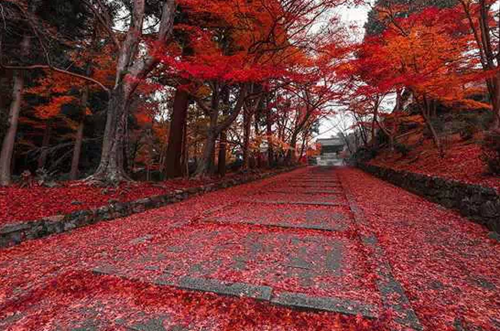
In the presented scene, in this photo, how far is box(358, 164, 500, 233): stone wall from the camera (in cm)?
368

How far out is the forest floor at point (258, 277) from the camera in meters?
1.76

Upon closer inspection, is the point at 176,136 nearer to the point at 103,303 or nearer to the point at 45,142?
the point at 103,303

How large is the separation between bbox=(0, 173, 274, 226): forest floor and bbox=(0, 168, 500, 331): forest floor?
0.70 metres

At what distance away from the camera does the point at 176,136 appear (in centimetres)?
900

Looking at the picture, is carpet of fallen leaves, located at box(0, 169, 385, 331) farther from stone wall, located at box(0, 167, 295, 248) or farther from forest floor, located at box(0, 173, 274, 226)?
forest floor, located at box(0, 173, 274, 226)

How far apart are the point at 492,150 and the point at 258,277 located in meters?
5.61

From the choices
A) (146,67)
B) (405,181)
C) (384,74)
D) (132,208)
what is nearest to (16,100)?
(146,67)

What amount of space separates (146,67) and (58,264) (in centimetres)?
575

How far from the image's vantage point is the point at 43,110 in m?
9.98

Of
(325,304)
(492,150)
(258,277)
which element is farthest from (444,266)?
(492,150)

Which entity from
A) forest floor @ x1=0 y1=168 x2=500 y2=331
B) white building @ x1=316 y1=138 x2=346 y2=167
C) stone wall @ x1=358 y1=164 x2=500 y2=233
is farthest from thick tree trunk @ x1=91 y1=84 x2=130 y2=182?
white building @ x1=316 y1=138 x2=346 y2=167

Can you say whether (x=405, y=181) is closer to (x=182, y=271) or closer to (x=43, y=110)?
(x=182, y=271)

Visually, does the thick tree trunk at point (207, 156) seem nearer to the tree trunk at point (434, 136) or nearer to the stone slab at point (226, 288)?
the stone slab at point (226, 288)

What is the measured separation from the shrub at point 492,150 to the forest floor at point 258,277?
1418 mm
